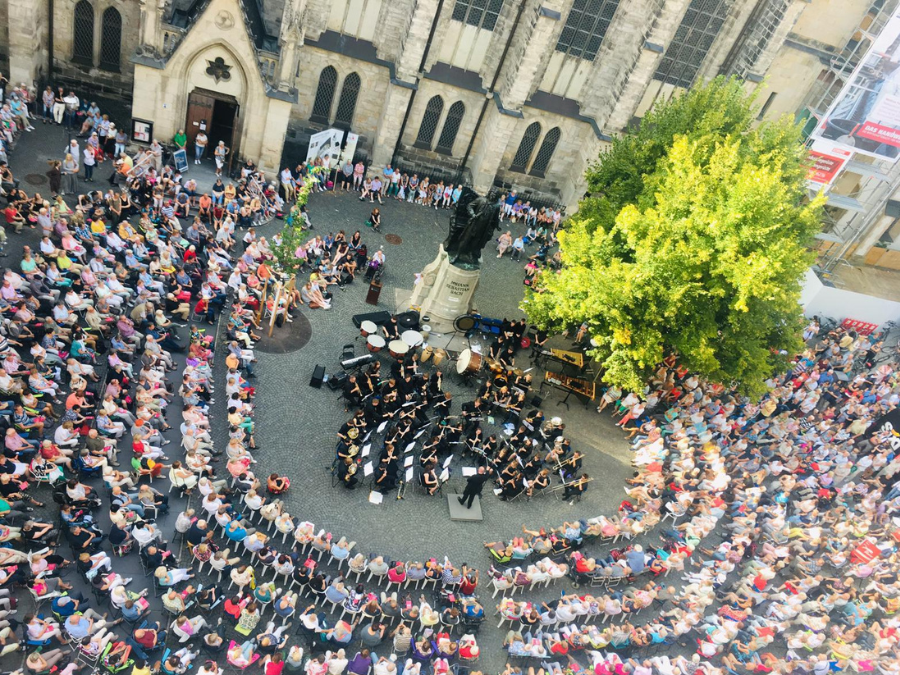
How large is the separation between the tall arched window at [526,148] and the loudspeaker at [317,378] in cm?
2253

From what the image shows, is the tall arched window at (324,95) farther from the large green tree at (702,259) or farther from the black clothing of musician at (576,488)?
the black clothing of musician at (576,488)

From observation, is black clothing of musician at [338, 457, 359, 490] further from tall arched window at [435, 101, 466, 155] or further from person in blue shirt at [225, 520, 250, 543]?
tall arched window at [435, 101, 466, 155]

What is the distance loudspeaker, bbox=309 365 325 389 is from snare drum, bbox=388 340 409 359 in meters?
3.13

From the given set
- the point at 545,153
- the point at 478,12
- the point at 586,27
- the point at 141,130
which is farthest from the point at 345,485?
the point at 586,27

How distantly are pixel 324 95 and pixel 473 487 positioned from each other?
1037 inches

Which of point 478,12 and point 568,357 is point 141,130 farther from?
point 568,357

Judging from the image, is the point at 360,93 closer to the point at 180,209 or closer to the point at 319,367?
the point at 180,209

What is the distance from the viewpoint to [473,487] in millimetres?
25766

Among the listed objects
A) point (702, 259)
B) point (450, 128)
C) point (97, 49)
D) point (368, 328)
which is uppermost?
point (702, 259)

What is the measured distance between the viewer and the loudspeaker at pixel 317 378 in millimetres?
28500

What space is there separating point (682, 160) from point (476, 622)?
19.2 metres

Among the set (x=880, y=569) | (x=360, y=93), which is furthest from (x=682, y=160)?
(x=360, y=93)

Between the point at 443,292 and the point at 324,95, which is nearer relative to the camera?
the point at 443,292

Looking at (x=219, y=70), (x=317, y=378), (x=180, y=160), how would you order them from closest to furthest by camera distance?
(x=317, y=378)
(x=219, y=70)
(x=180, y=160)
